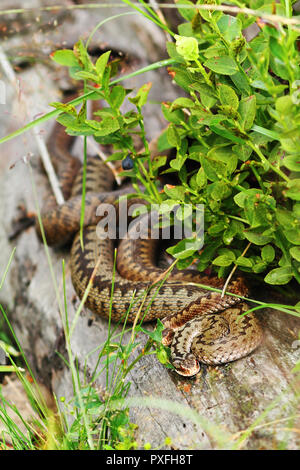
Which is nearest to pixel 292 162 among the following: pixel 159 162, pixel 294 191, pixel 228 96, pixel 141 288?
pixel 294 191

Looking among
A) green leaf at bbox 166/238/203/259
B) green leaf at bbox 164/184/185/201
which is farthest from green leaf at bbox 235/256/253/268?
green leaf at bbox 164/184/185/201

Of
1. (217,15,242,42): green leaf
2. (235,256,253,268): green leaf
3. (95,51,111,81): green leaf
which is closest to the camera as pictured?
(217,15,242,42): green leaf

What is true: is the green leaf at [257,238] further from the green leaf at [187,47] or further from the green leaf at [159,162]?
the green leaf at [187,47]

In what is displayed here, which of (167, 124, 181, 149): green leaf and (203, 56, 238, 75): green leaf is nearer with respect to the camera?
(203, 56, 238, 75): green leaf

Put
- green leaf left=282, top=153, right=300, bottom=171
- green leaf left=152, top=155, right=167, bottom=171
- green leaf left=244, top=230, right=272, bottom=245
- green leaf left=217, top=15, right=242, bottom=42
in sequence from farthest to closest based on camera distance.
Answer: green leaf left=152, top=155, right=167, bottom=171
green leaf left=244, top=230, right=272, bottom=245
green leaf left=217, top=15, right=242, bottom=42
green leaf left=282, top=153, right=300, bottom=171

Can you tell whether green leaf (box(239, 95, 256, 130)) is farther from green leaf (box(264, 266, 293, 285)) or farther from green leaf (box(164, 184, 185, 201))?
green leaf (box(264, 266, 293, 285))

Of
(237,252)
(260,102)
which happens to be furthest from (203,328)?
(260,102)

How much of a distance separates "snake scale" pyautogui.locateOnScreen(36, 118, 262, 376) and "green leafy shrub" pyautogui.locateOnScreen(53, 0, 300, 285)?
355mm

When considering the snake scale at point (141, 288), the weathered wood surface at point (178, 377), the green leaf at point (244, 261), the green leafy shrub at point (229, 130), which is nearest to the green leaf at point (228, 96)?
the green leafy shrub at point (229, 130)

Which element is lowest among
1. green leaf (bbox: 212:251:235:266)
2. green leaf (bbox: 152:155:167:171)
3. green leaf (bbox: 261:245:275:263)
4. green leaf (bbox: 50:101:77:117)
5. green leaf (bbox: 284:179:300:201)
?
green leaf (bbox: 212:251:235:266)

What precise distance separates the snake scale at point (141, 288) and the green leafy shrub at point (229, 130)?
355 millimetres

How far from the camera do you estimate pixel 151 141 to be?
5.71 meters

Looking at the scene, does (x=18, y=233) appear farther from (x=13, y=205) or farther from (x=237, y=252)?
(x=237, y=252)

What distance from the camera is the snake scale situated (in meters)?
3.28
